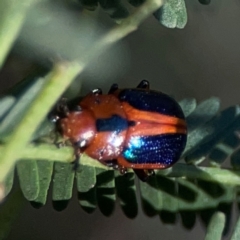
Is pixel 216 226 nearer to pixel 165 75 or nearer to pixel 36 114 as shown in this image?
pixel 36 114

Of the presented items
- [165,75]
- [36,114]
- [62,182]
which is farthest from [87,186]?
[165,75]

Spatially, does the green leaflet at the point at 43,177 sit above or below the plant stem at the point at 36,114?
below

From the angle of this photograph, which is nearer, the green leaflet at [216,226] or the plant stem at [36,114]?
the plant stem at [36,114]

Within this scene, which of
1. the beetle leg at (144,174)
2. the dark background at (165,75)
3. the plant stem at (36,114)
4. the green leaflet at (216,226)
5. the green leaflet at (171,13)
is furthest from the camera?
the dark background at (165,75)

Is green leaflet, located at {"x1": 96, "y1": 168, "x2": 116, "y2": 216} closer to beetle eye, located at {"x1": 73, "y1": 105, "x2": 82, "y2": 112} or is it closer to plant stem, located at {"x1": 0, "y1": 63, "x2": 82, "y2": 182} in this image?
beetle eye, located at {"x1": 73, "y1": 105, "x2": 82, "y2": 112}

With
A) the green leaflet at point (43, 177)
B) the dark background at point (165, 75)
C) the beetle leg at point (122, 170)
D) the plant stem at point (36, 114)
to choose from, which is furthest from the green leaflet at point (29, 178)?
the dark background at point (165, 75)

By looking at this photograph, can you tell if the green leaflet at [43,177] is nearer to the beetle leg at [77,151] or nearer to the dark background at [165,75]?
the beetle leg at [77,151]
